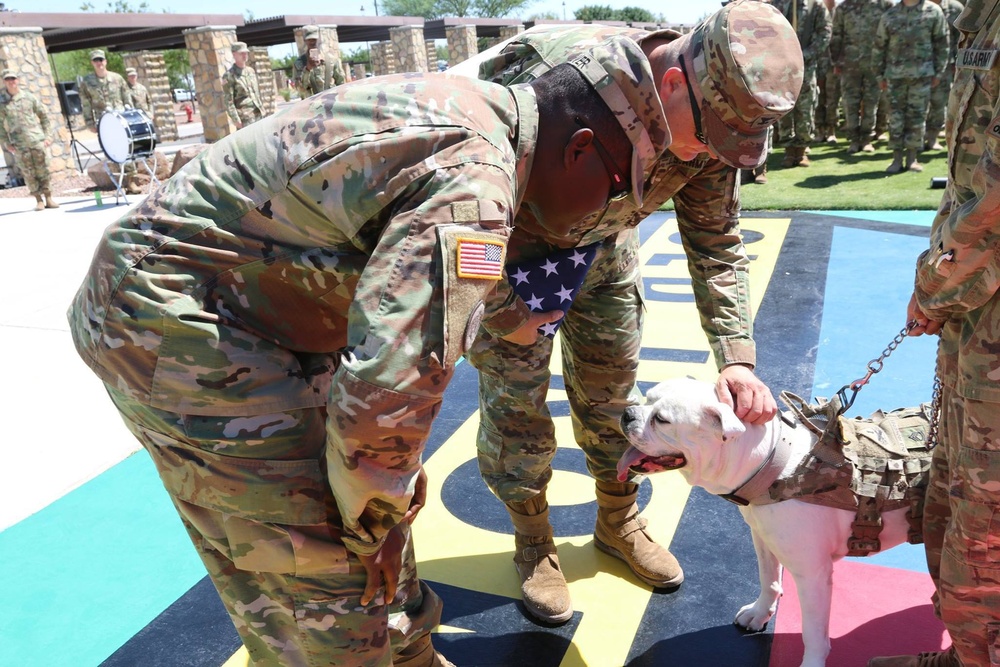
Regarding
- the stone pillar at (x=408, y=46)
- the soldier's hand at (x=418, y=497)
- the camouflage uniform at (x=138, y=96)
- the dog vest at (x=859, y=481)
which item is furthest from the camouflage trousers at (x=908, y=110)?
the stone pillar at (x=408, y=46)

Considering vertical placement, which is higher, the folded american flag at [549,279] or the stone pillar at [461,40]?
the folded american flag at [549,279]

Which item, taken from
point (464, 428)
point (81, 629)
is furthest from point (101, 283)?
point (464, 428)

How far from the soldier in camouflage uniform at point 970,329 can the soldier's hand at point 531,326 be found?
0.96 m

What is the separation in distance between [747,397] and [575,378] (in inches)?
33.0

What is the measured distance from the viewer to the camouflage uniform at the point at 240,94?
15.5 meters

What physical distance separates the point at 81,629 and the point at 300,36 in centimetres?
2269

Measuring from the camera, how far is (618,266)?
2721mm

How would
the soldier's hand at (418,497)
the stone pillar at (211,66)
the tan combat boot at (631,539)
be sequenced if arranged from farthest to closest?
the stone pillar at (211,66), the tan combat boot at (631,539), the soldier's hand at (418,497)

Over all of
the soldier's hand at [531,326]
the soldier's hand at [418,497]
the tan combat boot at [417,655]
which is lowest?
the tan combat boot at [417,655]

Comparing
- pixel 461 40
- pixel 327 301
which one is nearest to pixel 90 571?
pixel 327 301

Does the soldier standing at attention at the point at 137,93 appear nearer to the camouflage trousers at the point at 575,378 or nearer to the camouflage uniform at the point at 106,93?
the camouflage uniform at the point at 106,93

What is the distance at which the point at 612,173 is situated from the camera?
1.72m

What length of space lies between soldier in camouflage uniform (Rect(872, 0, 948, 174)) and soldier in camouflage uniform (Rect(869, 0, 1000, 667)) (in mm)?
8818

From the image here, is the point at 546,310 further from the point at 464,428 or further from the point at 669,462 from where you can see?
the point at 464,428
